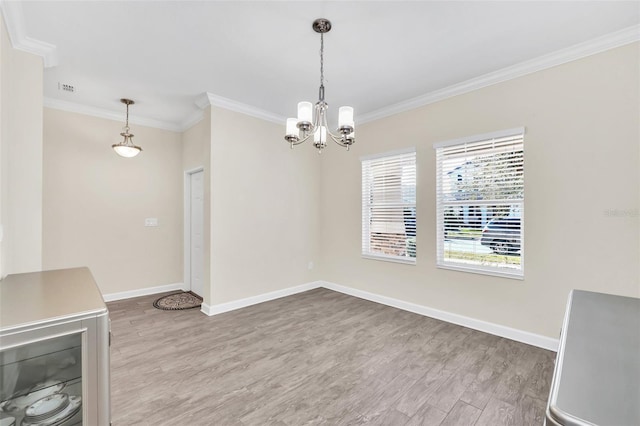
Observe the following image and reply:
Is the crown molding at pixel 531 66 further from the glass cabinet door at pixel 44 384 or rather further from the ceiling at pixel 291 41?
the glass cabinet door at pixel 44 384

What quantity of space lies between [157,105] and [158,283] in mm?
2854

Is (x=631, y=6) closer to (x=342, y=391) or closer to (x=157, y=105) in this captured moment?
(x=342, y=391)

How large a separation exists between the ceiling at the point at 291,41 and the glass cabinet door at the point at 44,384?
7.68 feet

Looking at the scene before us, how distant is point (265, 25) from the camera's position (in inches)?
91.7

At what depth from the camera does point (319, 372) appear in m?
2.39

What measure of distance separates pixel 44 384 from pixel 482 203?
3770 millimetres

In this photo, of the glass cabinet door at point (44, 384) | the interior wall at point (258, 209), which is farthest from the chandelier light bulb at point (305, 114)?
the interior wall at point (258, 209)

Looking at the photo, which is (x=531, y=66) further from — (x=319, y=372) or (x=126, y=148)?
(x=126, y=148)

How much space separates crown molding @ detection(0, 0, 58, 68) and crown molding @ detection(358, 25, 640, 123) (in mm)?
3822

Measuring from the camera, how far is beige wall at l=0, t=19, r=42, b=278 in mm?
2189

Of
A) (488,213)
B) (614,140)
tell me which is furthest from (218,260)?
(614,140)

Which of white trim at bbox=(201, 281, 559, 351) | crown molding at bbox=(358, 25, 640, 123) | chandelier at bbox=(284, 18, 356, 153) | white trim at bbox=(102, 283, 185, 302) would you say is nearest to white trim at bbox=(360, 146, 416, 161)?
crown molding at bbox=(358, 25, 640, 123)

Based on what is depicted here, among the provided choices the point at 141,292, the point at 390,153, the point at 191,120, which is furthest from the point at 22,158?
the point at 390,153

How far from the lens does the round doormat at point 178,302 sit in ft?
13.1
